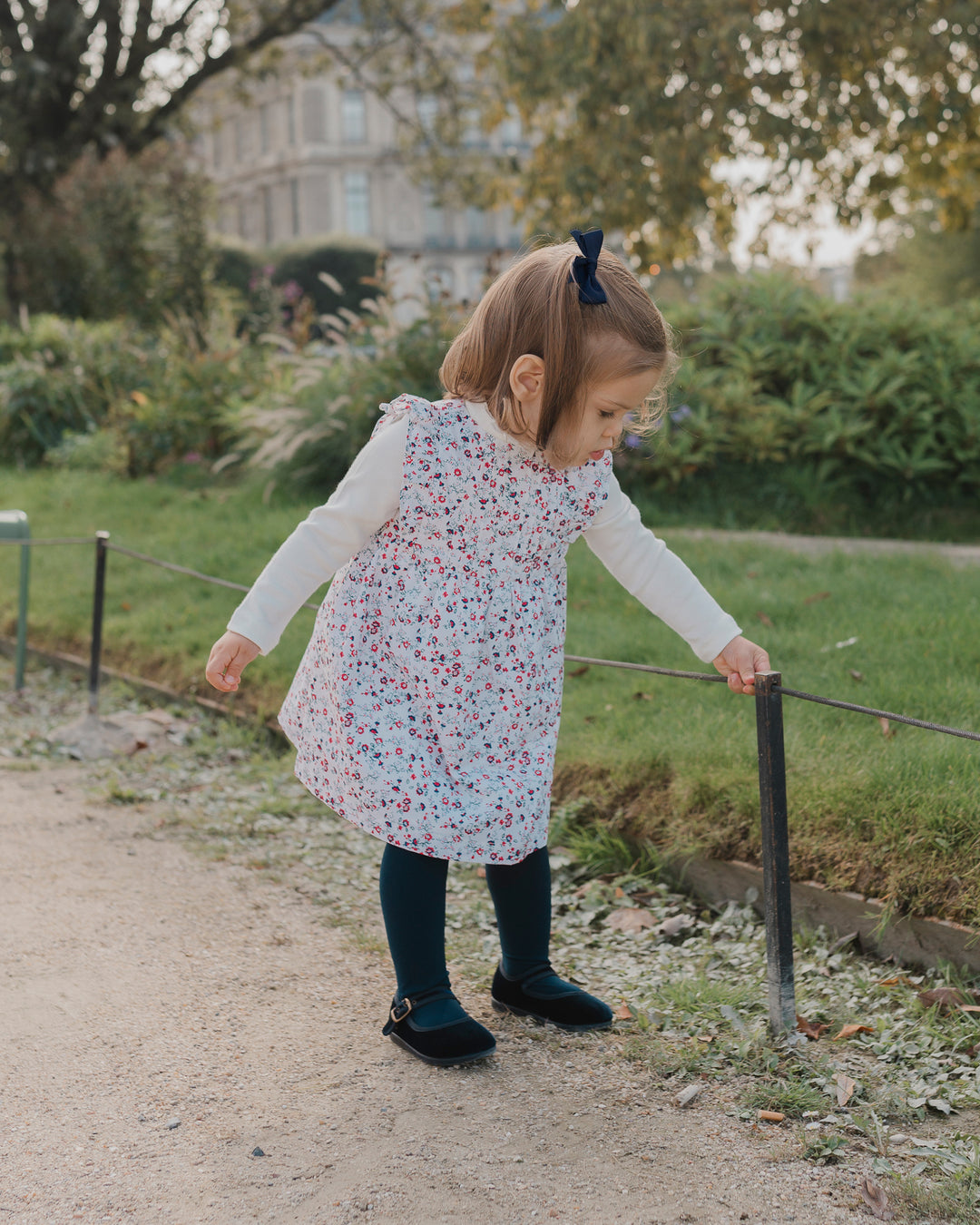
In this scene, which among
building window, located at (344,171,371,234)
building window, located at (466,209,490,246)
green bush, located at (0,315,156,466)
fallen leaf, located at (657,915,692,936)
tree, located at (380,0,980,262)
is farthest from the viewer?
building window, located at (466,209,490,246)

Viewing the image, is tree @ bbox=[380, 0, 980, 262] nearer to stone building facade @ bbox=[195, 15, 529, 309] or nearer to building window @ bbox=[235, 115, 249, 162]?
stone building facade @ bbox=[195, 15, 529, 309]

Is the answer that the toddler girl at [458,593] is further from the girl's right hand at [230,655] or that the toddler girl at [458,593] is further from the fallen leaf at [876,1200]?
the fallen leaf at [876,1200]

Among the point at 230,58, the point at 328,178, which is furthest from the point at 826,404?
the point at 328,178

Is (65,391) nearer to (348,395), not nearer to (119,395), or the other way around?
(119,395)

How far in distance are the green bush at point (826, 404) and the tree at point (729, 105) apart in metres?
2.26

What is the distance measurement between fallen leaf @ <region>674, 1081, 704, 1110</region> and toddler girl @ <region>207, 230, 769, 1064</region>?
15.0 inches

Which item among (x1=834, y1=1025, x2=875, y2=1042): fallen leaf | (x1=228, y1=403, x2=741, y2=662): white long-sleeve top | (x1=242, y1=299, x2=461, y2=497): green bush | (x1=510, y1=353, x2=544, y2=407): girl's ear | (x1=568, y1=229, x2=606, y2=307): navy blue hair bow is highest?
(x1=242, y1=299, x2=461, y2=497): green bush

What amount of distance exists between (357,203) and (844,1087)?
52286 mm

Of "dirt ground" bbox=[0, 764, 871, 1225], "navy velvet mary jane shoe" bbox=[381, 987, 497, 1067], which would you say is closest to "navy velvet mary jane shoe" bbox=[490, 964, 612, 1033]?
"dirt ground" bbox=[0, 764, 871, 1225]

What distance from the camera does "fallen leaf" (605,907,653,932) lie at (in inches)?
121

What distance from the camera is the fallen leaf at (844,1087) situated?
2.21m

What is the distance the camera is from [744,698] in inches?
150

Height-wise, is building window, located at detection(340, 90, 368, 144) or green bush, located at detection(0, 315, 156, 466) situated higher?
building window, located at detection(340, 90, 368, 144)

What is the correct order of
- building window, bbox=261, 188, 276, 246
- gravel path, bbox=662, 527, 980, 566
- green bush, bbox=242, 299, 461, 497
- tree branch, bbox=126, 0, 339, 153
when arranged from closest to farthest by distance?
gravel path, bbox=662, 527, 980, 566
green bush, bbox=242, 299, 461, 497
tree branch, bbox=126, 0, 339, 153
building window, bbox=261, 188, 276, 246
